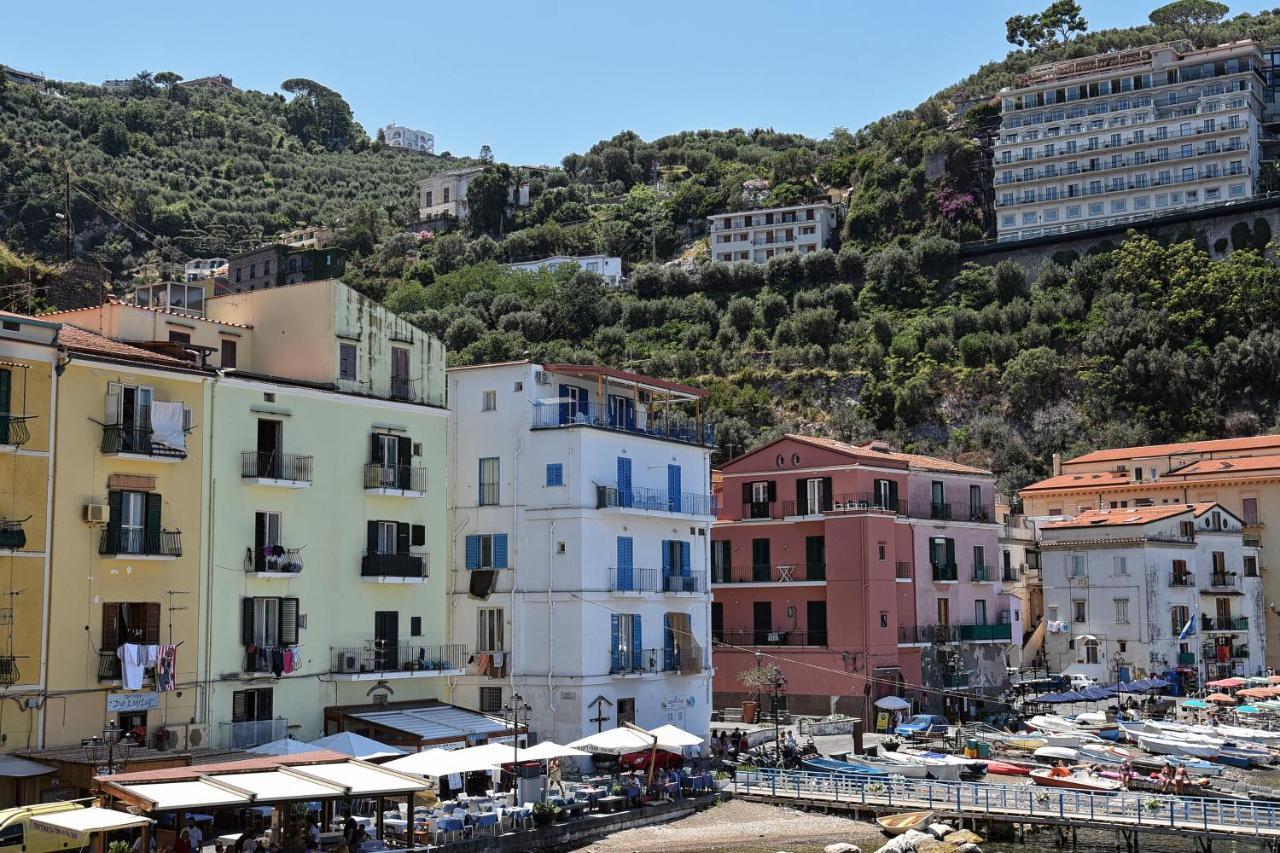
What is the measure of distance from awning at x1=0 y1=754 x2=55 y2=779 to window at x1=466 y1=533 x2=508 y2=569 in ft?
62.6

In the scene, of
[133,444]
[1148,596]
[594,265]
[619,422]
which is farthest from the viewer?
[594,265]

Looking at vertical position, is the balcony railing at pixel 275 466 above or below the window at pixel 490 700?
above

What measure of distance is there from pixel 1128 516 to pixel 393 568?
45487 mm

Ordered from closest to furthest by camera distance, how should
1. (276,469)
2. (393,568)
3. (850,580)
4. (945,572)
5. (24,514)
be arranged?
1. (24,514)
2. (276,469)
3. (393,568)
4. (850,580)
5. (945,572)

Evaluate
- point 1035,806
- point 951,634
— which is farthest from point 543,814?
point 951,634

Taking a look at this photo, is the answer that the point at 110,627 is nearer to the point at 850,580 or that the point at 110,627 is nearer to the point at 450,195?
the point at 850,580

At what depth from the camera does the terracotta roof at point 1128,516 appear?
7262 centimetres

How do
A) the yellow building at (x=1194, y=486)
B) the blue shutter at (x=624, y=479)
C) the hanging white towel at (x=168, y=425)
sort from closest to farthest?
the hanging white towel at (x=168, y=425) < the blue shutter at (x=624, y=479) < the yellow building at (x=1194, y=486)

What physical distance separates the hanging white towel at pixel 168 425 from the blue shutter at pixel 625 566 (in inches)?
668

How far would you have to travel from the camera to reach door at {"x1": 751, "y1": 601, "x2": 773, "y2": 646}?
203ft

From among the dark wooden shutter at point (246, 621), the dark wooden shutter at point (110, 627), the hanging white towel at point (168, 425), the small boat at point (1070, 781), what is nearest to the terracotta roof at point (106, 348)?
the hanging white towel at point (168, 425)

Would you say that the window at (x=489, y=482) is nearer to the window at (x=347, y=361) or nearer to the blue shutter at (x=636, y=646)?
the blue shutter at (x=636, y=646)

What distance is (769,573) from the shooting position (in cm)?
6250

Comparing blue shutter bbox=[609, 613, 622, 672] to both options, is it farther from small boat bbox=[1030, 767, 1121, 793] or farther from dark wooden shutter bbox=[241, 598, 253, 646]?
small boat bbox=[1030, 767, 1121, 793]
